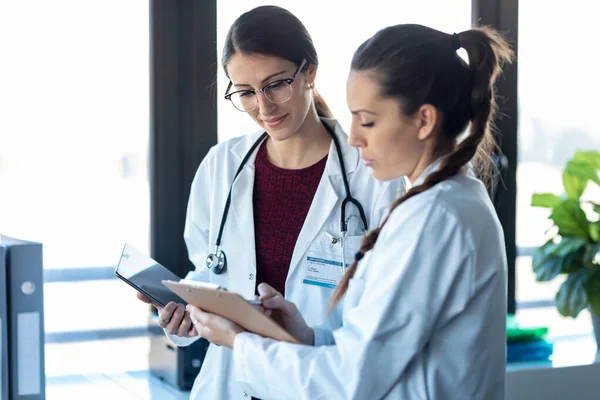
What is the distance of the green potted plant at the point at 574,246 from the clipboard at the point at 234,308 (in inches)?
70.4

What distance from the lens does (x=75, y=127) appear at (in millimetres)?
2453

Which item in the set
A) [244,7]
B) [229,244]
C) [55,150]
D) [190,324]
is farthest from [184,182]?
[190,324]

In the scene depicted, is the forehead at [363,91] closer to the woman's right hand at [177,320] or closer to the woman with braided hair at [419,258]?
the woman with braided hair at [419,258]

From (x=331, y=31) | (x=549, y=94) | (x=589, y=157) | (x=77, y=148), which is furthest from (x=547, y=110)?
(x=77, y=148)

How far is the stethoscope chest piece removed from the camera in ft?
5.81

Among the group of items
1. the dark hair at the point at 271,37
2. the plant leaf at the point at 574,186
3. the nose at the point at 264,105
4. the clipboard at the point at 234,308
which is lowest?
the clipboard at the point at 234,308

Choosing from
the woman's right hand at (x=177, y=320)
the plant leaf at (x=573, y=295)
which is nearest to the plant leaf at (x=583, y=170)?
the plant leaf at (x=573, y=295)

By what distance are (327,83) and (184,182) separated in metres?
0.66

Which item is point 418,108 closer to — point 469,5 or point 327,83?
point 327,83

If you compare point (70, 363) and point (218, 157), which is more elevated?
point (218, 157)

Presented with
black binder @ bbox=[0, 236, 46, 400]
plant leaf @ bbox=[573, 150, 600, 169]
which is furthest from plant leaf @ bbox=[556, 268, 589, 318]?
black binder @ bbox=[0, 236, 46, 400]

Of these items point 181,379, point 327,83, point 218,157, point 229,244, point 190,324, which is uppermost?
point 327,83

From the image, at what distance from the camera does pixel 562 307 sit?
281 cm

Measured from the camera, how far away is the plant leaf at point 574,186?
9.38 feet
